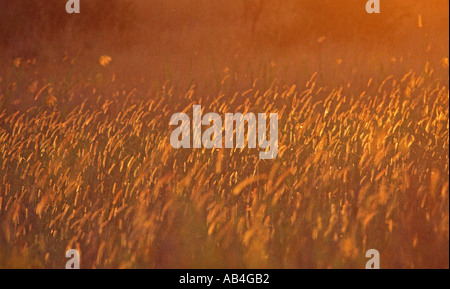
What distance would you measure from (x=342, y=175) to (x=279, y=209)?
530 millimetres

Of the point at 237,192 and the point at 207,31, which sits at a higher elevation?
the point at 207,31

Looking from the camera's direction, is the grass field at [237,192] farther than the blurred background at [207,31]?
No

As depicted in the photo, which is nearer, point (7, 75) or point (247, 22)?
point (7, 75)

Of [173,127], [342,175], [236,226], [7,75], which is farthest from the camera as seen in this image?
[7,75]

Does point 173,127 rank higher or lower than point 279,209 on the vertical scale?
higher

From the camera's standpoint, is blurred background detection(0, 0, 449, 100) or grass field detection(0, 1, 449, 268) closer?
grass field detection(0, 1, 449, 268)

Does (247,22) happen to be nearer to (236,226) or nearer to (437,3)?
(437,3)

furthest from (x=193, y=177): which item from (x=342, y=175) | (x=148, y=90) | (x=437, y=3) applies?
(x=437, y=3)

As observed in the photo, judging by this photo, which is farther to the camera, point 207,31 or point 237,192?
point 207,31

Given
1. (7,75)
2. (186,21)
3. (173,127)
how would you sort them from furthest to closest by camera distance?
(186,21) → (7,75) → (173,127)

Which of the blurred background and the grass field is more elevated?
the blurred background

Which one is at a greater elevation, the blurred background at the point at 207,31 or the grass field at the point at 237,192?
the blurred background at the point at 207,31
